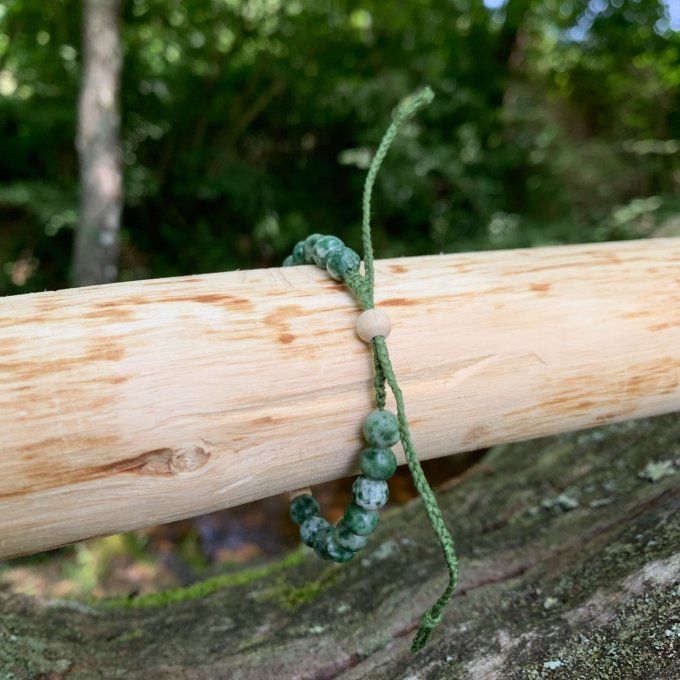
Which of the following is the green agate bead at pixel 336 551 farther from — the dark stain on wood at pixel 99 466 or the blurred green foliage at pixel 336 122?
the blurred green foliage at pixel 336 122

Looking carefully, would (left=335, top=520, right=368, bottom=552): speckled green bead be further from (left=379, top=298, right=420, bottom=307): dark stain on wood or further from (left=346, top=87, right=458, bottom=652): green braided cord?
(left=379, top=298, right=420, bottom=307): dark stain on wood

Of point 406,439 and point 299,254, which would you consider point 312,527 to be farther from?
point 299,254

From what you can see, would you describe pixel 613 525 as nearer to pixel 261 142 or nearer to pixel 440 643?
pixel 440 643

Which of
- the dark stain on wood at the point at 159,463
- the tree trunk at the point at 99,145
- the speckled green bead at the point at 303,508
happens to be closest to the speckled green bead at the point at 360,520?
the speckled green bead at the point at 303,508

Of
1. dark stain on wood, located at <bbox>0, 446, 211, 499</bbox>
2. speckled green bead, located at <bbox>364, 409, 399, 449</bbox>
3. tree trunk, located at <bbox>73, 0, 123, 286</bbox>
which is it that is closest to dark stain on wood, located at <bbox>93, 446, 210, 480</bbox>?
dark stain on wood, located at <bbox>0, 446, 211, 499</bbox>

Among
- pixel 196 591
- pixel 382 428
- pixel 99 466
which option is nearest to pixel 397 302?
pixel 382 428

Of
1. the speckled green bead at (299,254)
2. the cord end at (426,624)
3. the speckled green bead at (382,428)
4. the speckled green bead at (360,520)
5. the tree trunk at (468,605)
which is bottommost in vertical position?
the tree trunk at (468,605)

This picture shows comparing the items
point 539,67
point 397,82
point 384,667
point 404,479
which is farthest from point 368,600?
point 539,67
